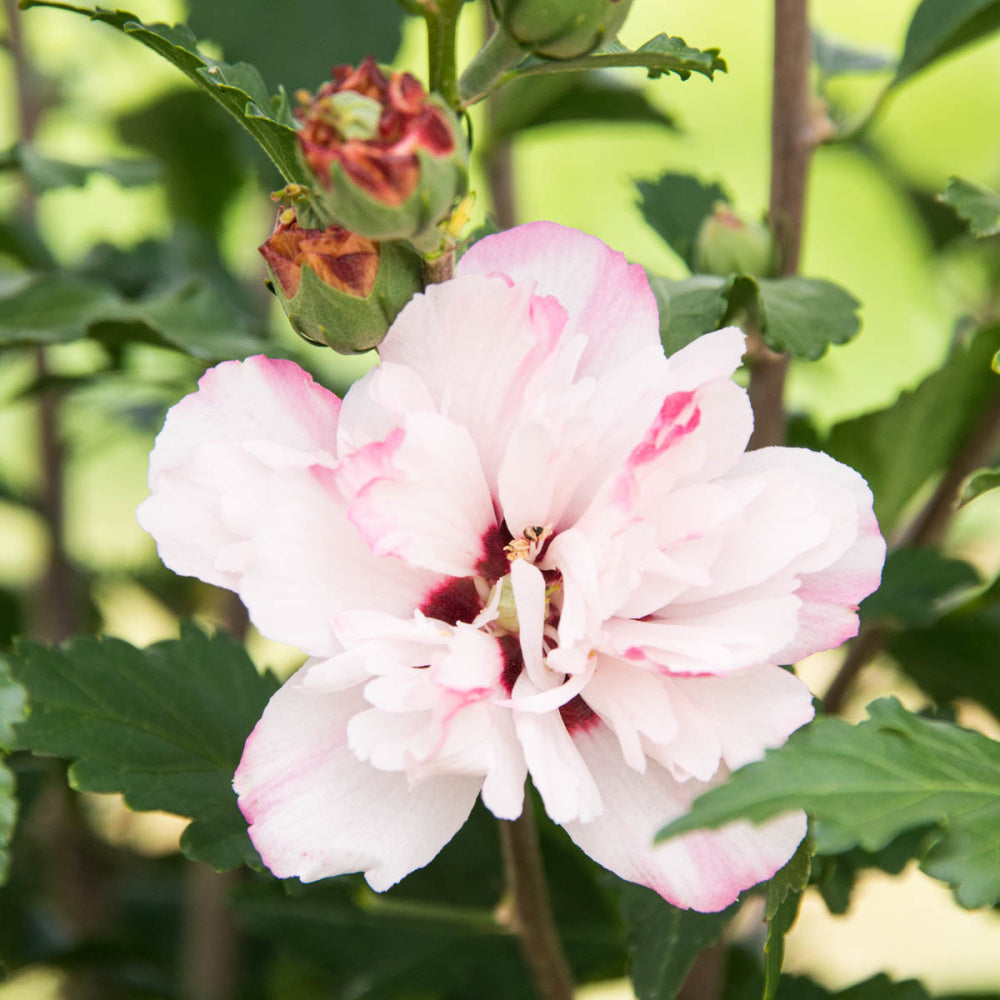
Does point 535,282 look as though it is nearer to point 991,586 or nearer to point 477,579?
point 477,579

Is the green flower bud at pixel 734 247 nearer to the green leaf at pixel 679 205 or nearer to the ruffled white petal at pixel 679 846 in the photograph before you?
the green leaf at pixel 679 205

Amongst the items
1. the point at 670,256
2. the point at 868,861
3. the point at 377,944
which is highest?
the point at 670,256

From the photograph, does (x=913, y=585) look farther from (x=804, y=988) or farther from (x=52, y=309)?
(x=52, y=309)

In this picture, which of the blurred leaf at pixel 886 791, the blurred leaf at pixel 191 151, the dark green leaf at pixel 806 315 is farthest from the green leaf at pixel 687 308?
the blurred leaf at pixel 191 151

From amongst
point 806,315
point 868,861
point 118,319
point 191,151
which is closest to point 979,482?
point 806,315

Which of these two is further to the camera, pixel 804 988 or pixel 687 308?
pixel 804 988

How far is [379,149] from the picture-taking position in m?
0.25

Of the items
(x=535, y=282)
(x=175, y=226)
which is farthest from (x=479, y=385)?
(x=175, y=226)

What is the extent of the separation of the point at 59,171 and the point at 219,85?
25 cm

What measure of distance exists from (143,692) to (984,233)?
289 mm

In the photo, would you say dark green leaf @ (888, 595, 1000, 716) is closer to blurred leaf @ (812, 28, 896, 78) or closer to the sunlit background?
the sunlit background

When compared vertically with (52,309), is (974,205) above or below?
above

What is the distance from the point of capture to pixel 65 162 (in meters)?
0.53

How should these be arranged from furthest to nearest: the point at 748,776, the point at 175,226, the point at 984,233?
the point at 175,226
the point at 984,233
the point at 748,776
